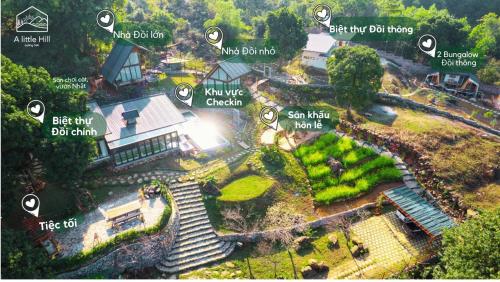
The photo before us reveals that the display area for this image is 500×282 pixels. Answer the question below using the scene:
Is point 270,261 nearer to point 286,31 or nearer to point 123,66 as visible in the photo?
point 123,66

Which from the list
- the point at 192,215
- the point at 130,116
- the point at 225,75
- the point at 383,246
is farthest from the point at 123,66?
the point at 383,246

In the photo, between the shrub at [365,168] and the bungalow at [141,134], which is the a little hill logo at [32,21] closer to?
the bungalow at [141,134]

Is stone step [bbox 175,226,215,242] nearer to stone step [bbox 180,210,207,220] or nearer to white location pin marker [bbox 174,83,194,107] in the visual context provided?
stone step [bbox 180,210,207,220]

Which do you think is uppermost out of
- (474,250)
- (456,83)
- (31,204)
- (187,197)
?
(456,83)

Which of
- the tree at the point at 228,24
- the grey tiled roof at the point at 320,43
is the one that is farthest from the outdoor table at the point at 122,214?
the grey tiled roof at the point at 320,43

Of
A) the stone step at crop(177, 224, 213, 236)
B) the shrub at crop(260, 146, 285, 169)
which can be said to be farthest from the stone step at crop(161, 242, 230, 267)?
the shrub at crop(260, 146, 285, 169)
